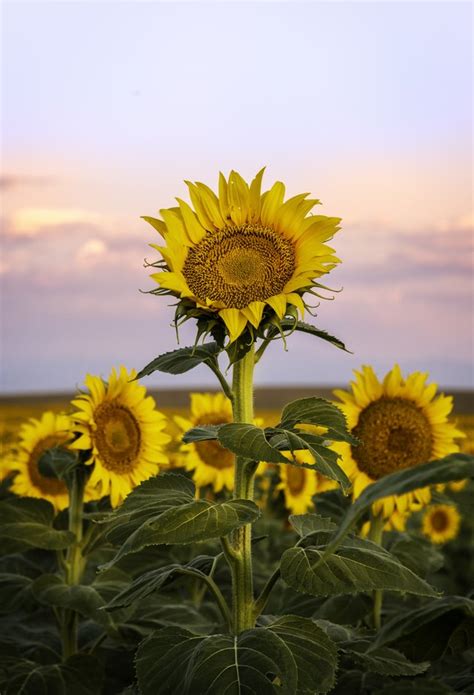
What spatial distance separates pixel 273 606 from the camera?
164 inches

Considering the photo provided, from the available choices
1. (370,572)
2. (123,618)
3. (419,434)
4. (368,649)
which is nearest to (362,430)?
(419,434)

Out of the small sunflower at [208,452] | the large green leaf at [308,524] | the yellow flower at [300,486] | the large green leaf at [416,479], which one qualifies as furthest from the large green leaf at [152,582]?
the yellow flower at [300,486]

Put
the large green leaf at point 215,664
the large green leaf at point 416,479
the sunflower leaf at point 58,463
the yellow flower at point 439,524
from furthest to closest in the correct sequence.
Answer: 1. the yellow flower at point 439,524
2. the sunflower leaf at point 58,463
3. the large green leaf at point 215,664
4. the large green leaf at point 416,479

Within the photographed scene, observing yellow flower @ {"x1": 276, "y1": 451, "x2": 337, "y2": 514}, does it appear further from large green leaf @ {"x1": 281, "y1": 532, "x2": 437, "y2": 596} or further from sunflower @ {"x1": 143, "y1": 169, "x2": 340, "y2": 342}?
large green leaf @ {"x1": 281, "y1": 532, "x2": 437, "y2": 596}

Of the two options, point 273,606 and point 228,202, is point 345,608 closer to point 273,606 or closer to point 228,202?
point 273,606

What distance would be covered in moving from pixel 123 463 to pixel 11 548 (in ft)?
1.97

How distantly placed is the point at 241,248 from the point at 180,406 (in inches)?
569

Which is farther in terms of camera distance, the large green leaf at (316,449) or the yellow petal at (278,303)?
the yellow petal at (278,303)

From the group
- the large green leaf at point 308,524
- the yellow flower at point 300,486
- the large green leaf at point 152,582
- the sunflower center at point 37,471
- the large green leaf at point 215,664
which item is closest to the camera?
the large green leaf at point 215,664

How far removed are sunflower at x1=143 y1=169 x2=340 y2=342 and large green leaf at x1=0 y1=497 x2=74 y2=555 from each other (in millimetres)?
1437

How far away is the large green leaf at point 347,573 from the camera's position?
2180 mm

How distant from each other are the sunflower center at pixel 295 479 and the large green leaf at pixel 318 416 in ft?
10.9

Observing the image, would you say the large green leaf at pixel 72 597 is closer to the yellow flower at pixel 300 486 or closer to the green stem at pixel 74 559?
the green stem at pixel 74 559

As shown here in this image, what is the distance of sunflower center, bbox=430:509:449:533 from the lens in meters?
7.77
